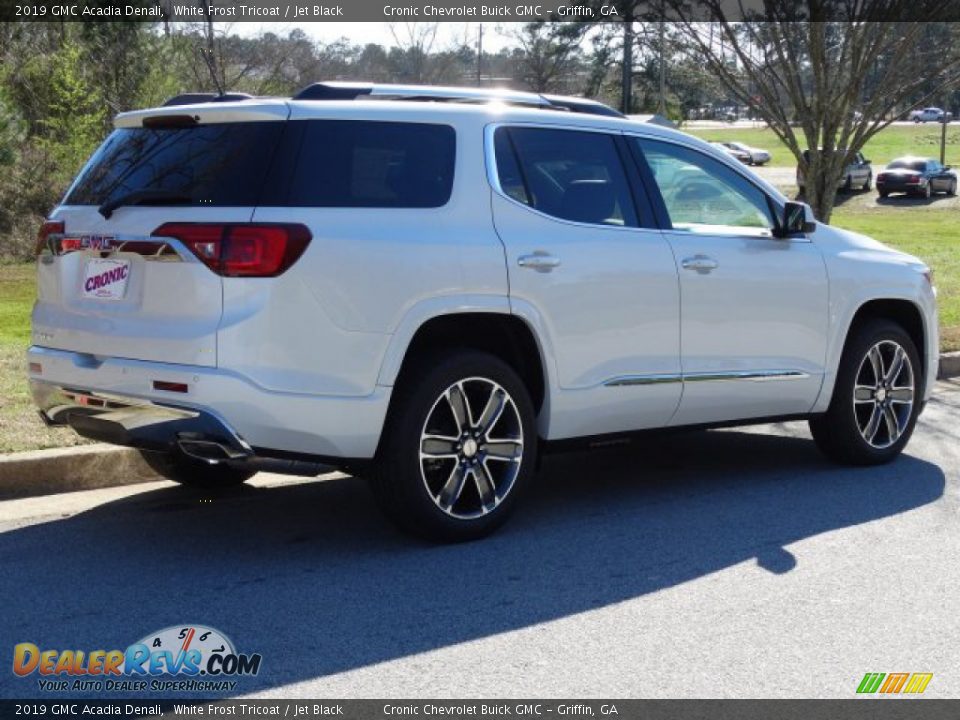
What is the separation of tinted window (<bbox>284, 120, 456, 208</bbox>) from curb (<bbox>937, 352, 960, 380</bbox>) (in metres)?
6.58

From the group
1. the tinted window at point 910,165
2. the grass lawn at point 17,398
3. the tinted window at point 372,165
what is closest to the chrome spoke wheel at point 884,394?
the tinted window at point 372,165

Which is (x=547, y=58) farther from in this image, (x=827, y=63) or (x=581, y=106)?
(x=581, y=106)

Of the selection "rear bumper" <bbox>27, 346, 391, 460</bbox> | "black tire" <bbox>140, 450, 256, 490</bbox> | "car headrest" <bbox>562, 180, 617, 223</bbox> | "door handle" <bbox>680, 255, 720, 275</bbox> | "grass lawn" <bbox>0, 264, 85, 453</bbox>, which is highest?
"car headrest" <bbox>562, 180, 617, 223</bbox>

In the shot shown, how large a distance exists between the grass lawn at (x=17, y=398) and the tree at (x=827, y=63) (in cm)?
640

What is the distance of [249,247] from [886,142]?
3328 inches

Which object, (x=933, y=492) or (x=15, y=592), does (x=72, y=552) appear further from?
(x=933, y=492)

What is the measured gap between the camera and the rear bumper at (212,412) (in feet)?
18.1

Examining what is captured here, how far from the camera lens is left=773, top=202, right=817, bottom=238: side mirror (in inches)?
295

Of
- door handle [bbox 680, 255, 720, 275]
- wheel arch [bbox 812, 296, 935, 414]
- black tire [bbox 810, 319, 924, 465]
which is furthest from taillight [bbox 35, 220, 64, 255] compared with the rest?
black tire [bbox 810, 319, 924, 465]

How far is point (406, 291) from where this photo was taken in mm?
5844

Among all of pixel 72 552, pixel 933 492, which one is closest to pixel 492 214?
pixel 72 552

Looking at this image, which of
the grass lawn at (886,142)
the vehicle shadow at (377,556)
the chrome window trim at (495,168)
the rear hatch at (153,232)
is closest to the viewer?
the vehicle shadow at (377,556)

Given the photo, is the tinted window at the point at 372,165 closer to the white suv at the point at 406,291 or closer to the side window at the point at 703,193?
the white suv at the point at 406,291

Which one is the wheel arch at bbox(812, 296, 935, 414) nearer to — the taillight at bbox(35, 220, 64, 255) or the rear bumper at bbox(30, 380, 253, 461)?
the rear bumper at bbox(30, 380, 253, 461)
